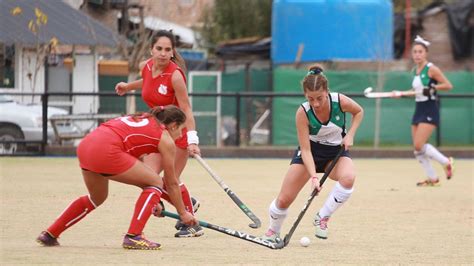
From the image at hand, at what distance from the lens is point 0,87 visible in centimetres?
2342

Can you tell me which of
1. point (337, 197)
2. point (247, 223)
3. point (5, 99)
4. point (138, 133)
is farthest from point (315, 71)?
point (5, 99)

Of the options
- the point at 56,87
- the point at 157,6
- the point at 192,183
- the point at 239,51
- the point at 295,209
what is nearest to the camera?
the point at 295,209

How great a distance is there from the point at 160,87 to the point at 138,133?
1452 mm

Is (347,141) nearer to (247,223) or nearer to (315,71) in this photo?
(315,71)

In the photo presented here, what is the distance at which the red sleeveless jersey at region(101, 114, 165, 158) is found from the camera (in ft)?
28.0

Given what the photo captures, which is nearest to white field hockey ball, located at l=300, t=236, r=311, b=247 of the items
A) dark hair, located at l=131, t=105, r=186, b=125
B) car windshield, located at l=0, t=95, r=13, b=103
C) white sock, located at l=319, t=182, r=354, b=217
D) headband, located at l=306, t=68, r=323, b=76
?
white sock, located at l=319, t=182, r=354, b=217

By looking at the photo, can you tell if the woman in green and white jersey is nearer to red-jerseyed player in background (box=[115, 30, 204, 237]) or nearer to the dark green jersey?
the dark green jersey

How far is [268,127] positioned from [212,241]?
1415 centimetres

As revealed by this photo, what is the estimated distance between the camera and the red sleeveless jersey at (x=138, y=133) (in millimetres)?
8539

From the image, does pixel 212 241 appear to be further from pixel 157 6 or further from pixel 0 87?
pixel 157 6

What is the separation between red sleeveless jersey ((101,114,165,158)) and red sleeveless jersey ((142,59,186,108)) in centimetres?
130

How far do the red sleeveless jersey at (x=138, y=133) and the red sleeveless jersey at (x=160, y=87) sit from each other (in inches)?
51.2

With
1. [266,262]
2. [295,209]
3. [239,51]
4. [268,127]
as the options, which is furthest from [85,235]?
[239,51]

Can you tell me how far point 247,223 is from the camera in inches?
435
